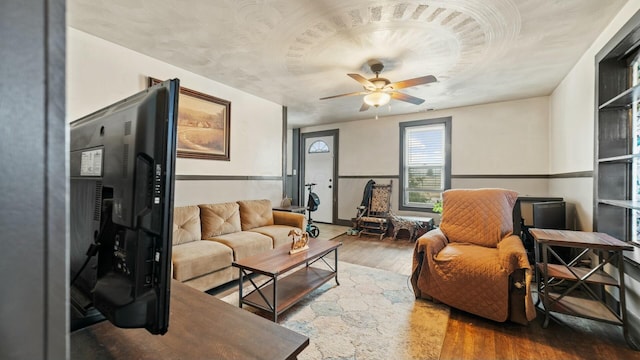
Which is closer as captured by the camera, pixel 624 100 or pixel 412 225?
pixel 624 100

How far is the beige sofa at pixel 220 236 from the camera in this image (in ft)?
8.02

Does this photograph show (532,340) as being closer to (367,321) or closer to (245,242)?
(367,321)

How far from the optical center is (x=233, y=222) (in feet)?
11.1

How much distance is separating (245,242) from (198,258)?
1.87 feet

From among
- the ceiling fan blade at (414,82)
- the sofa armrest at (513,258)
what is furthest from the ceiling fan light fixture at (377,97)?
the sofa armrest at (513,258)

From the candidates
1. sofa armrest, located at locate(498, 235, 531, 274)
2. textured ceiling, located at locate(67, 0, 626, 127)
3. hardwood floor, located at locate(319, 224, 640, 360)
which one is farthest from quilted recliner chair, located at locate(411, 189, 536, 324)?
textured ceiling, located at locate(67, 0, 626, 127)

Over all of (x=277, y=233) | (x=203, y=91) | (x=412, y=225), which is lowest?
(x=412, y=225)

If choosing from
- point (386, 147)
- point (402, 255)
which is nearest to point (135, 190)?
point (402, 255)

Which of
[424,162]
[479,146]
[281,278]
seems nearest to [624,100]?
[479,146]

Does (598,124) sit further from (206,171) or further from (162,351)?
(206,171)

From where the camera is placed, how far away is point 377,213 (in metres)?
5.46

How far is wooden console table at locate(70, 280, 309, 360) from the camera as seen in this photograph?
66 centimetres

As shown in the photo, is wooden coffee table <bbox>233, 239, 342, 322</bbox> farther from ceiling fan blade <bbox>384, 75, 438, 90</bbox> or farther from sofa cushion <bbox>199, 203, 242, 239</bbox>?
ceiling fan blade <bbox>384, 75, 438, 90</bbox>

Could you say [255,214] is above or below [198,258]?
above
